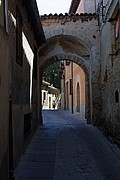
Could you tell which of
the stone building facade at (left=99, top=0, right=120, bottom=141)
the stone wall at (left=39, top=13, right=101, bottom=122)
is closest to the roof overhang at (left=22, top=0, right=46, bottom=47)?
the stone wall at (left=39, top=13, right=101, bottom=122)

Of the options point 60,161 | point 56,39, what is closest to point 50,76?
point 56,39

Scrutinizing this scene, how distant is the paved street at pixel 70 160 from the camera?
5164mm

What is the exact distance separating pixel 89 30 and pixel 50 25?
173 cm

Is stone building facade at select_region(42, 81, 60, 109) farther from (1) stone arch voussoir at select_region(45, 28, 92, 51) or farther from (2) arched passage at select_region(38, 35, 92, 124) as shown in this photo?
(1) stone arch voussoir at select_region(45, 28, 92, 51)

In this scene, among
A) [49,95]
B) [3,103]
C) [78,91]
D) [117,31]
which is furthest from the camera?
[49,95]

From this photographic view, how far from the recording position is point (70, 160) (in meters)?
6.31

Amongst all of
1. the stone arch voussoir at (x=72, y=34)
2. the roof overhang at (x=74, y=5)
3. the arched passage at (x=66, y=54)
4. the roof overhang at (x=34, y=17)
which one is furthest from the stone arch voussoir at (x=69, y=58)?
the roof overhang at (x=74, y=5)

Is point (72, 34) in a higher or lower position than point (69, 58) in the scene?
higher

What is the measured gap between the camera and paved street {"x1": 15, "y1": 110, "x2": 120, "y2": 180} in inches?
203

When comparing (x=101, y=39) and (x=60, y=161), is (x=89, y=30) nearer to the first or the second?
(x=101, y=39)

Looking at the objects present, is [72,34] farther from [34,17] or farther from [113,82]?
[34,17]

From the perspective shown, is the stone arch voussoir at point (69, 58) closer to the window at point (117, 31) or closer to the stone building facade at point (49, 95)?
the window at point (117, 31)

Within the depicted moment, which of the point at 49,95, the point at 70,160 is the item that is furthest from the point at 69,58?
the point at 49,95

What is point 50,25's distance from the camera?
43.1ft
